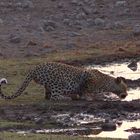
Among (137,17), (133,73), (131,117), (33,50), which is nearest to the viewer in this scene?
(131,117)

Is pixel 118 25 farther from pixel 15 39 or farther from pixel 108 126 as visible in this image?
pixel 108 126

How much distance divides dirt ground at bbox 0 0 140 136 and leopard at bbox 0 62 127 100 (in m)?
0.54

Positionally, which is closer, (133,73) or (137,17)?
(133,73)

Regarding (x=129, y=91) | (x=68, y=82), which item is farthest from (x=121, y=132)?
(x=129, y=91)

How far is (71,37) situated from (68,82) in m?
9.33

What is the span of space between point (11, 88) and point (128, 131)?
5263 millimetres

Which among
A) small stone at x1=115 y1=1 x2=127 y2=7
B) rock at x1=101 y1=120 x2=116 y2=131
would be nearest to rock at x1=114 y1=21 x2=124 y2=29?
small stone at x1=115 y1=1 x2=127 y2=7

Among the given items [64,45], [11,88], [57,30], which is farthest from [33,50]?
[11,88]

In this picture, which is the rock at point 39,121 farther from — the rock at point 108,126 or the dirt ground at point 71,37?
the rock at point 108,126

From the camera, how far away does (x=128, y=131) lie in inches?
639

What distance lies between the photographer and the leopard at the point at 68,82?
19.2 meters

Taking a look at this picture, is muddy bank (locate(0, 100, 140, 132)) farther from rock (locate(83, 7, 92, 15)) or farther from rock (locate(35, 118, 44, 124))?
rock (locate(83, 7, 92, 15))

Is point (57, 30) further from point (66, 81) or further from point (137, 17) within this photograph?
point (66, 81)

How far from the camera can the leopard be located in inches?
758
